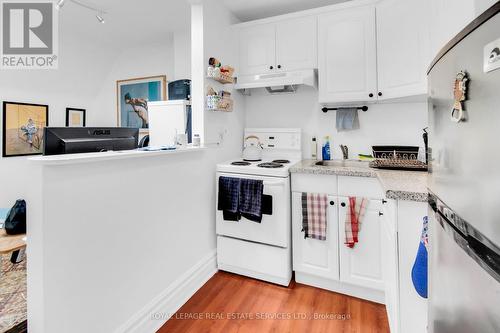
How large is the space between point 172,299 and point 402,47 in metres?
2.59

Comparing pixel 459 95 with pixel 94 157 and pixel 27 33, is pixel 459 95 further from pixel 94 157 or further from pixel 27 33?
pixel 27 33

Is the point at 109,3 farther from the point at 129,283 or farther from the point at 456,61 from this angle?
the point at 456,61

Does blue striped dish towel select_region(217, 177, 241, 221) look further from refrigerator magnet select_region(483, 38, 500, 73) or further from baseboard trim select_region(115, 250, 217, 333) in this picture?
refrigerator magnet select_region(483, 38, 500, 73)

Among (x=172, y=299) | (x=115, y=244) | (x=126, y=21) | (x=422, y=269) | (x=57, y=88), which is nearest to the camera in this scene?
(x=422, y=269)

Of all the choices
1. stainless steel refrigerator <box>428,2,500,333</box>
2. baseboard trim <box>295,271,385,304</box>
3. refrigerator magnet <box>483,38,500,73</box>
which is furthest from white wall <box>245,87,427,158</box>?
refrigerator magnet <box>483,38,500,73</box>

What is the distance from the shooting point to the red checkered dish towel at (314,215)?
2006 millimetres

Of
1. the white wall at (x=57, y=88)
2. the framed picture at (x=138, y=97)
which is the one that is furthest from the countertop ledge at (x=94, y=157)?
the white wall at (x=57, y=88)

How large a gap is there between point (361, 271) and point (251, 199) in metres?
1.02

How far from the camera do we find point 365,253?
1910 mm

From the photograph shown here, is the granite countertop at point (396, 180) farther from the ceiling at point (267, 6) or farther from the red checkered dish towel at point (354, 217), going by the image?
the ceiling at point (267, 6)

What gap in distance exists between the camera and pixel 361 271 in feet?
6.31

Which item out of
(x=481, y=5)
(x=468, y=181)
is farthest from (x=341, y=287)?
(x=481, y=5)

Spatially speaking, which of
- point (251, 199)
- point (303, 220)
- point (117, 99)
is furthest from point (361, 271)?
point (117, 99)

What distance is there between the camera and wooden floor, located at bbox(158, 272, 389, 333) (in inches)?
66.4
